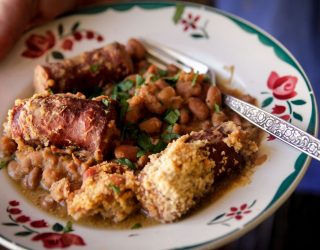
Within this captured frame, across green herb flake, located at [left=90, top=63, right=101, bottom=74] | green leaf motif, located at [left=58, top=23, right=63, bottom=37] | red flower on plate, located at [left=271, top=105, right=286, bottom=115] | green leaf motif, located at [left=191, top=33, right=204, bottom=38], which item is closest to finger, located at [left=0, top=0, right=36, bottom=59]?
green leaf motif, located at [left=58, top=23, right=63, bottom=37]

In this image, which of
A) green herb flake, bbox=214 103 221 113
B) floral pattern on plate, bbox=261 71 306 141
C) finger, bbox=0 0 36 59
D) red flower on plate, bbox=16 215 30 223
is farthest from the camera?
finger, bbox=0 0 36 59

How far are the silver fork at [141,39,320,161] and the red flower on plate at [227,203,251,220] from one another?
0.28m

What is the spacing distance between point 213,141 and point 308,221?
3.40ft

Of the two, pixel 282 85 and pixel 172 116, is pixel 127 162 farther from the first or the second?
pixel 282 85

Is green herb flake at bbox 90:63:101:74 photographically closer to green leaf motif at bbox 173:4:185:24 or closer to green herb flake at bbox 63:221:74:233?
green leaf motif at bbox 173:4:185:24

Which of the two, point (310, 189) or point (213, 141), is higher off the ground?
point (213, 141)

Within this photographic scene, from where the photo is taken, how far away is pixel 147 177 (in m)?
1.46

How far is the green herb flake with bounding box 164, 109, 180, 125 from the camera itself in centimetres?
184

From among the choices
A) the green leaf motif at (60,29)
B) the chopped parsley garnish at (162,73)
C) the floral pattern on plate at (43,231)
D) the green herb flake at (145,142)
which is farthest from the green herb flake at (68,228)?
the green leaf motif at (60,29)

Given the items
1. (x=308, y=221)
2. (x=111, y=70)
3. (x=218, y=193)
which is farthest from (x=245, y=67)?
(x=308, y=221)

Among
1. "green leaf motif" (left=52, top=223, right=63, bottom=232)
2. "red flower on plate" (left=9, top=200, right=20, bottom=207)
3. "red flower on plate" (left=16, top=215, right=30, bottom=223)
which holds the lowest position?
"red flower on plate" (left=9, top=200, right=20, bottom=207)

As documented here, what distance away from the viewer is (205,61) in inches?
83.4

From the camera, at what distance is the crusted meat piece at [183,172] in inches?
55.7

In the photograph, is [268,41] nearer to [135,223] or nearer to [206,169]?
[206,169]
